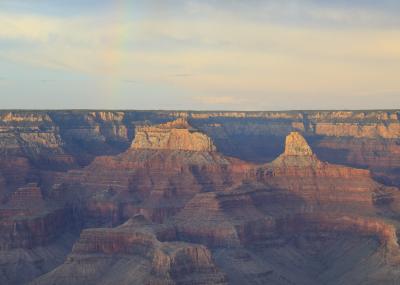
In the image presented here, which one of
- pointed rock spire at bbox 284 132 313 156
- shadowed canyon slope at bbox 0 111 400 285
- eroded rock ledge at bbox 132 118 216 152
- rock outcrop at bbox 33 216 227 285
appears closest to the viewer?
rock outcrop at bbox 33 216 227 285

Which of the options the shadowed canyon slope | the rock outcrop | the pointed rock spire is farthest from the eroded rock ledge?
the rock outcrop

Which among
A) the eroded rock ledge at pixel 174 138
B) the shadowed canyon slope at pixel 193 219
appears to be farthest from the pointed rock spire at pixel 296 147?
the eroded rock ledge at pixel 174 138

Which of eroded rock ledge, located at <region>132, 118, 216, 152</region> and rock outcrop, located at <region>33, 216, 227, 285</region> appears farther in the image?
eroded rock ledge, located at <region>132, 118, 216, 152</region>

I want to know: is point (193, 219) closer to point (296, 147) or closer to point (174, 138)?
point (296, 147)

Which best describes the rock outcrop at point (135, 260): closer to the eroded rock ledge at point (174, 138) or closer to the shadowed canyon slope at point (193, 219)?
the shadowed canyon slope at point (193, 219)

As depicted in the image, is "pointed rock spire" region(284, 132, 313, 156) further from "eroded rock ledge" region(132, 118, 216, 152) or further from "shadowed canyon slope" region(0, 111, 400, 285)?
"eroded rock ledge" region(132, 118, 216, 152)

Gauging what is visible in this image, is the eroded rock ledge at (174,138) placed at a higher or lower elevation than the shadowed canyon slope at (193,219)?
higher
